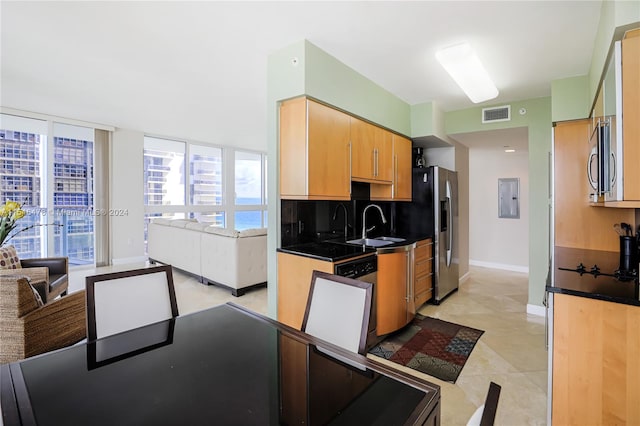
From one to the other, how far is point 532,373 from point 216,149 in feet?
24.3

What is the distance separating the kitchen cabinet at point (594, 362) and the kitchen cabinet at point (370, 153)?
1.95 m

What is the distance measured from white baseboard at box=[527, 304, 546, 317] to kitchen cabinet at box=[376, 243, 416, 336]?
1.66 metres

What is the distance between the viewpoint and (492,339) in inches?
118

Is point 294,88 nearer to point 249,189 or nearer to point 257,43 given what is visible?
point 257,43

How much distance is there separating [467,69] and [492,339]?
8.24 ft

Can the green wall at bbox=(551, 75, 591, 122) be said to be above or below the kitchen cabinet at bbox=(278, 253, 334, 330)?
above

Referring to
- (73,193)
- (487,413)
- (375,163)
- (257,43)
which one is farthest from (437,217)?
(73,193)

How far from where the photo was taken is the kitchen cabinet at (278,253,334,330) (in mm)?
2484

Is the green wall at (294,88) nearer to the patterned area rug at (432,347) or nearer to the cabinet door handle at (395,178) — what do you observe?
the cabinet door handle at (395,178)

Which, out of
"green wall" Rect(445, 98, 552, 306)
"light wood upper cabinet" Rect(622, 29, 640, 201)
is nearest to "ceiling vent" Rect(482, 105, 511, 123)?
"green wall" Rect(445, 98, 552, 306)

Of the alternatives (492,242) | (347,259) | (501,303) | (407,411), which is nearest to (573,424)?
(407,411)

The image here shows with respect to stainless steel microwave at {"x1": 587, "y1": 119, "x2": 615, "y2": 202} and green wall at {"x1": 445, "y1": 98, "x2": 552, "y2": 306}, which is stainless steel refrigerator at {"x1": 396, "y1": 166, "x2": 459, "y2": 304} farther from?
stainless steel microwave at {"x1": 587, "y1": 119, "x2": 615, "y2": 202}

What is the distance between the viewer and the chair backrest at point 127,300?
147 centimetres

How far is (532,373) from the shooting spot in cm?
241
